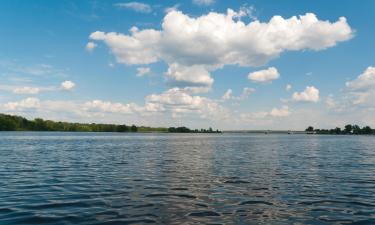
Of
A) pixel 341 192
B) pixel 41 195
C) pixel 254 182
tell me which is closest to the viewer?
pixel 41 195

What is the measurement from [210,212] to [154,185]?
36.7 feet

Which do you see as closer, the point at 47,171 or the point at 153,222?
the point at 153,222

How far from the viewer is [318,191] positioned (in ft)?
95.9

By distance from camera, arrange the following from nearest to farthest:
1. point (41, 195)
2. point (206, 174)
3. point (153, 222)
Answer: point (153, 222), point (41, 195), point (206, 174)

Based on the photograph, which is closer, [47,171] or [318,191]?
[318,191]

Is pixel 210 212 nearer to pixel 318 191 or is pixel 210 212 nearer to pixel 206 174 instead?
pixel 318 191

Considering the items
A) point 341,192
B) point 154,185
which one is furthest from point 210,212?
point 341,192

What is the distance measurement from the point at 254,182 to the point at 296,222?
573 inches

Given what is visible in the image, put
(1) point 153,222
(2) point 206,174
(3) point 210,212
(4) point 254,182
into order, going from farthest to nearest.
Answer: (2) point 206,174 < (4) point 254,182 < (3) point 210,212 < (1) point 153,222

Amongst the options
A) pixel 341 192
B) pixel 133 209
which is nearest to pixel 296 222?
pixel 133 209

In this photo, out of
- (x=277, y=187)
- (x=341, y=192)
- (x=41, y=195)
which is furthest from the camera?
(x=277, y=187)

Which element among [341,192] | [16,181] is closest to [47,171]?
[16,181]

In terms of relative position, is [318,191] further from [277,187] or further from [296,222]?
[296,222]

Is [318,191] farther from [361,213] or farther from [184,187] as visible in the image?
[184,187]
